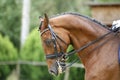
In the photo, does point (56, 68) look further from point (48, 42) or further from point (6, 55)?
point (6, 55)

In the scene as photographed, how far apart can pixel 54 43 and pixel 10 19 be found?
18.6 meters

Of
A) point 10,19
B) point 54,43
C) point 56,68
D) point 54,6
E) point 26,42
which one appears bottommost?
point 56,68

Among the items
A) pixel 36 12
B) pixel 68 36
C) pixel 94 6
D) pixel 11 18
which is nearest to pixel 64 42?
pixel 68 36

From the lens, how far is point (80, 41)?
5207 mm

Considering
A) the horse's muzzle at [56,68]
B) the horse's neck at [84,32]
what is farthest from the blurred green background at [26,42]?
the horse's neck at [84,32]

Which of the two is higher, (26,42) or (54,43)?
(26,42)

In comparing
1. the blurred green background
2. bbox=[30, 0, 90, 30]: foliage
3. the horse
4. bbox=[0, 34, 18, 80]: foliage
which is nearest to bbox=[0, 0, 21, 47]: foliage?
the blurred green background

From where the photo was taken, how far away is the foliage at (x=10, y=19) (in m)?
23.2

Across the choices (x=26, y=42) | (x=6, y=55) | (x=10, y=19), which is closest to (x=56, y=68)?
(x=26, y=42)

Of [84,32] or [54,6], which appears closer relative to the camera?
[84,32]

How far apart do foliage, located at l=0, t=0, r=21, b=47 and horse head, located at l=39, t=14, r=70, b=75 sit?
58.8ft

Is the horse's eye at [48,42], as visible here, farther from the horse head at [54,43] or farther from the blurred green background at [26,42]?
the blurred green background at [26,42]

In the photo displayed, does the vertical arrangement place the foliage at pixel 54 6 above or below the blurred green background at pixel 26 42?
above

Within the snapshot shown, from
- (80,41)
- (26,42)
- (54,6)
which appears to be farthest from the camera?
(54,6)
